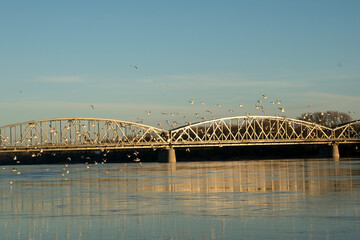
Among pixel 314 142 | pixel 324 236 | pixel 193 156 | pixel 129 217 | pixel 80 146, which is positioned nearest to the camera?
pixel 324 236

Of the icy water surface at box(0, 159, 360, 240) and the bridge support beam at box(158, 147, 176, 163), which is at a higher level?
the bridge support beam at box(158, 147, 176, 163)

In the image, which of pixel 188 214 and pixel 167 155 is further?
pixel 167 155

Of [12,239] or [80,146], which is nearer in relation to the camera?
[12,239]

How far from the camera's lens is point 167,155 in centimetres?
15838

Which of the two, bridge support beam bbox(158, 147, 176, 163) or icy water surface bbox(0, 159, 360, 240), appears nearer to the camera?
icy water surface bbox(0, 159, 360, 240)

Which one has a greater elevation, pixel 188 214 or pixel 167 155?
pixel 167 155

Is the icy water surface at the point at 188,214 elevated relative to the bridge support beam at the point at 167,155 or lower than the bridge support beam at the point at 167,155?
lower

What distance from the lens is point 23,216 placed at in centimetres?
3005

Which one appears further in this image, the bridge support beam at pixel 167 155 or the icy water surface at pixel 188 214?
the bridge support beam at pixel 167 155

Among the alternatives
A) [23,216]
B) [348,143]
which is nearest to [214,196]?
[23,216]

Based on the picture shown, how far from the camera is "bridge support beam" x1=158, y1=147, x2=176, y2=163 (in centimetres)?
15612

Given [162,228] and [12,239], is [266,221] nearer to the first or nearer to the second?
[162,228]

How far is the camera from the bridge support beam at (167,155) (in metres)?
156

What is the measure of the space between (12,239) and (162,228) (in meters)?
5.48
